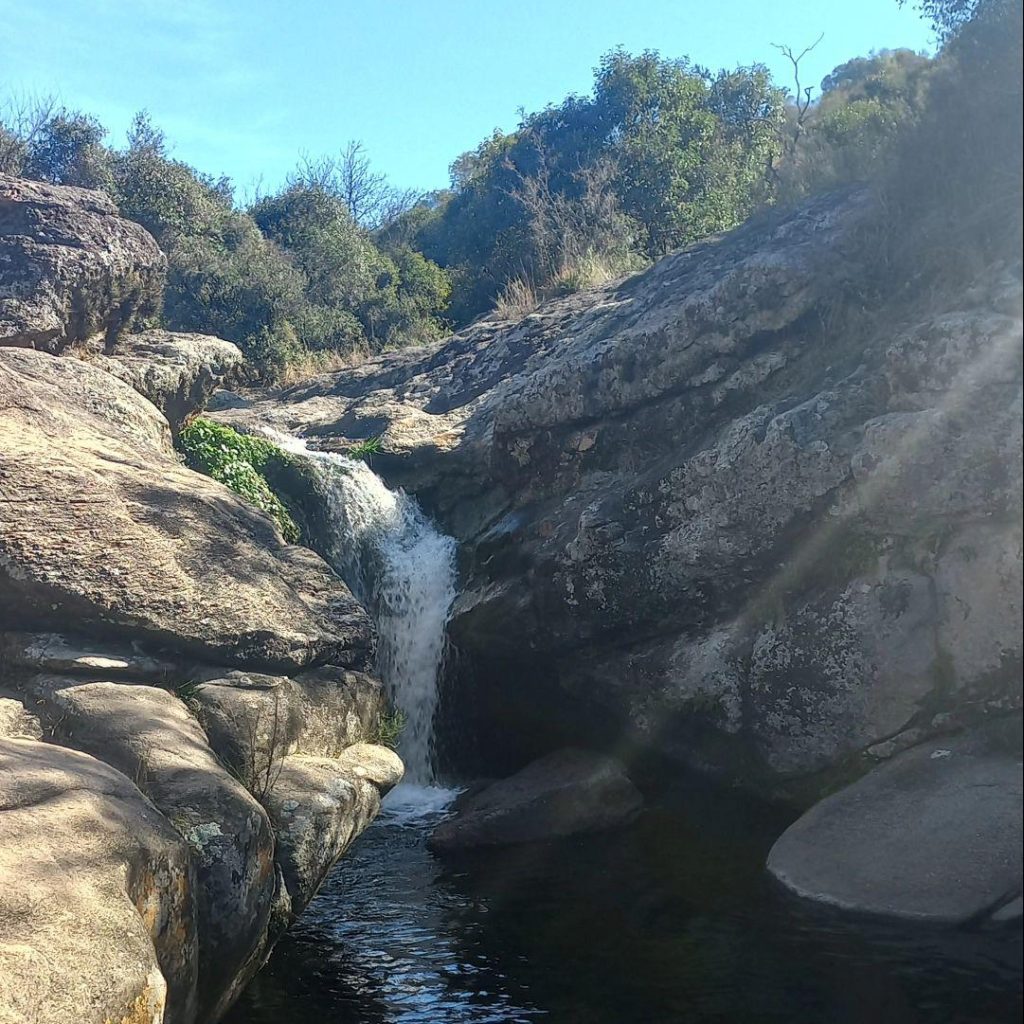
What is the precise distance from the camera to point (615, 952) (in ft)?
21.3

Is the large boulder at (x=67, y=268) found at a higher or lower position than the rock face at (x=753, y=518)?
higher

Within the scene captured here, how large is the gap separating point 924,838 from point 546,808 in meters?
3.47

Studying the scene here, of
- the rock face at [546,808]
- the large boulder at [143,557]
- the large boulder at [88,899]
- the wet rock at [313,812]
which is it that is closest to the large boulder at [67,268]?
the large boulder at [143,557]

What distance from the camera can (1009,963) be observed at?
225 inches

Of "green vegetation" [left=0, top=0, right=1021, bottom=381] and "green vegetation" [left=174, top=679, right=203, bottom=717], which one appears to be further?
"green vegetation" [left=0, top=0, right=1021, bottom=381]

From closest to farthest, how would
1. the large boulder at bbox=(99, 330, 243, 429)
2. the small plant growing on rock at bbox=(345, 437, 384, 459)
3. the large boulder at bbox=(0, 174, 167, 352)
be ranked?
1. the large boulder at bbox=(0, 174, 167, 352)
2. the large boulder at bbox=(99, 330, 243, 429)
3. the small plant growing on rock at bbox=(345, 437, 384, 459)

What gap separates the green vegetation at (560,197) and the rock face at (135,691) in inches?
286

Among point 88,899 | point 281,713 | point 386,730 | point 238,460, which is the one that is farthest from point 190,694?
point 238,460

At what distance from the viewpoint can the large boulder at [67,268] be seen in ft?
39.1

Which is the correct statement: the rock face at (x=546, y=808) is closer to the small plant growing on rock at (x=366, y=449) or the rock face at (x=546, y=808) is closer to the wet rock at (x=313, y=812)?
the wet rock at (x=313, y=812)

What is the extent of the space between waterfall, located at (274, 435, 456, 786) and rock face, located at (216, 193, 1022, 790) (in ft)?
1.35

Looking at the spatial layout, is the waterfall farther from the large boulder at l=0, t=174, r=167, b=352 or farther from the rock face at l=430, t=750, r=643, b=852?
the large boulder at l=0, t=174, r=167, b=352

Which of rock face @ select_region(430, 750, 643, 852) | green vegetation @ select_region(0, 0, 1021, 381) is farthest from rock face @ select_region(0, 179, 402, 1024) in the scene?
green vegetation @ select_region(0, 0, 1021, 381)

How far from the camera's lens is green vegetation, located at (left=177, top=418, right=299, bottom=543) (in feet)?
41.2
